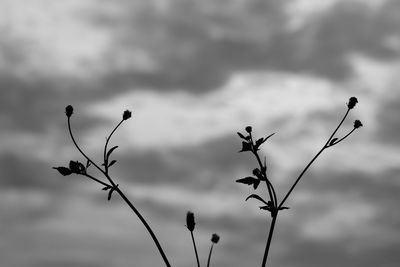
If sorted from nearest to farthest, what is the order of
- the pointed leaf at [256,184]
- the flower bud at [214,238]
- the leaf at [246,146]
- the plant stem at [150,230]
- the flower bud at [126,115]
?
the plant stem at [150,230]
the flower bud at [214,238]
the pointed leaf at [256,184]
the leaf at [246,146]
the flower bud at [126,115]

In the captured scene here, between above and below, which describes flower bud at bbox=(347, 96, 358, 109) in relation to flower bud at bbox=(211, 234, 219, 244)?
above

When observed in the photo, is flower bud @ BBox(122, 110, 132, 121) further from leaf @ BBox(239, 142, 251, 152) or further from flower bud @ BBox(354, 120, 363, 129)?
flower bud @ BBox(354, 120, 363, 129)

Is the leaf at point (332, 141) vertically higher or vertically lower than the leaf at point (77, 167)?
higher

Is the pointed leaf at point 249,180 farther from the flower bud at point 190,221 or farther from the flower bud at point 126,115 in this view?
the flower bud at point 126,115

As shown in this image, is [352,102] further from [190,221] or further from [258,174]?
[190,221]

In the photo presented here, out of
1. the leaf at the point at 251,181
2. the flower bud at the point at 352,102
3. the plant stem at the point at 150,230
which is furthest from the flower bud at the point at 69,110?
the flower bud at the point at 352,102

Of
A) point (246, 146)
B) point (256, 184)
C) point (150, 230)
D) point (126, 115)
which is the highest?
point (126, 115)

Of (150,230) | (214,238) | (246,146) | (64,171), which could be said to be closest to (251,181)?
(246,146)

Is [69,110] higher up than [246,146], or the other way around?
[69,110]

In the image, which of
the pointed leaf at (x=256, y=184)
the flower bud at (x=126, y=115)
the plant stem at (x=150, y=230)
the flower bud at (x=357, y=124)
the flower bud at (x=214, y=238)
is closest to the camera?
the plant stem at (x=150, y=230)

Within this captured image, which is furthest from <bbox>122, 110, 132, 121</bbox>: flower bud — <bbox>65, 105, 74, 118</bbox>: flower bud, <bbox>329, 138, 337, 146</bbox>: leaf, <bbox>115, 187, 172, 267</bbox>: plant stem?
<bbox>329, 138, 337, 146</bbox>: leaf

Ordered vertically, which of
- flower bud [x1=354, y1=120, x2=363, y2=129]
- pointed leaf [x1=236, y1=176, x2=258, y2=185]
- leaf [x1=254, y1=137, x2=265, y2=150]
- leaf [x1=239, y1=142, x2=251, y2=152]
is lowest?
pointed leaf [x1=236, y1=176, x2=258, y2=185]

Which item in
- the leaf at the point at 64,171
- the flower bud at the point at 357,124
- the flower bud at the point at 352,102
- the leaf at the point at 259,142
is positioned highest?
the flower bud at the point at 352,102

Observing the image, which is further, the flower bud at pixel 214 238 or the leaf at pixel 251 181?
the leaf at pixel 251 181
